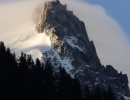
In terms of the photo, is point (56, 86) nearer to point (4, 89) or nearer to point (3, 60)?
point (3, 60)

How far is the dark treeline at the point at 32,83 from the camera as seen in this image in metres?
140

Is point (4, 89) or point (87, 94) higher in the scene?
point (87, 94)

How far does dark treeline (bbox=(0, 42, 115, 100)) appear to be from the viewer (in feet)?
460

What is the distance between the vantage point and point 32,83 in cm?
14875

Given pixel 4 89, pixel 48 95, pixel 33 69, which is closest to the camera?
pixel 4 89

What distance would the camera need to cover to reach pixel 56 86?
531 ft

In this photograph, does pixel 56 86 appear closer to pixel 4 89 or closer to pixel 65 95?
pixel 65 95

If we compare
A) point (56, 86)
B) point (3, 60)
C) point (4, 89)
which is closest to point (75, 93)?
point (56, 86)

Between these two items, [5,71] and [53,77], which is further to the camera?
[53,77]

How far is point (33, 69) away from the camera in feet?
525

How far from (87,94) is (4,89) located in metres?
39.4

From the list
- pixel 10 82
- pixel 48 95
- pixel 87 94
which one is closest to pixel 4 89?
pixel 10 82

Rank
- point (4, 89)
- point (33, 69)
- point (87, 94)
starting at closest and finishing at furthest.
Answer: point (4, 89)
point (33, 69)
point (87, 94)

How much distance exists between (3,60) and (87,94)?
2520cm
